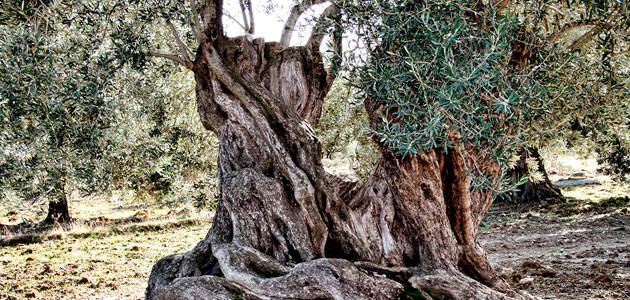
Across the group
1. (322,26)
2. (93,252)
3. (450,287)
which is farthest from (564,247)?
(93,252)

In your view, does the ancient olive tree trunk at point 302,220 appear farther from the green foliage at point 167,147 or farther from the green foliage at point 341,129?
the green foliage at point 341,129

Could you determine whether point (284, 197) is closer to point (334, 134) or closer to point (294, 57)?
point (294, 57)

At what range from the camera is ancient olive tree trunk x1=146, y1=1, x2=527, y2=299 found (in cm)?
484

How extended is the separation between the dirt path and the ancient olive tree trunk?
1907 millimetres

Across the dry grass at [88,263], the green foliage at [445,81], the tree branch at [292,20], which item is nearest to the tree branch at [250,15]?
the tree branch at [292,20]

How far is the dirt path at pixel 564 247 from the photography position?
22.6 ft

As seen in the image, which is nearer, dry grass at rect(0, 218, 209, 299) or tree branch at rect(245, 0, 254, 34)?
tree branch at rect(245, 0, 254, 34)

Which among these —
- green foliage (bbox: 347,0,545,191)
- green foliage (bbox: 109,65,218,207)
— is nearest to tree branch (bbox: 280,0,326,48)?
green foliage (bbox: 347,0,545,191)

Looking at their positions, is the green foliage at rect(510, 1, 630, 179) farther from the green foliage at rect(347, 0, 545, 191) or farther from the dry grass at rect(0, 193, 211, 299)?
the dry grass at rect(0, 193, 211, 299)

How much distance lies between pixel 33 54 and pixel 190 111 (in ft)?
17.5

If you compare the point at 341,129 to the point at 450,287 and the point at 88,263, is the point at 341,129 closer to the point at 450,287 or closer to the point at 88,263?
the point at 450,287

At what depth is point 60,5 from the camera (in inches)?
228

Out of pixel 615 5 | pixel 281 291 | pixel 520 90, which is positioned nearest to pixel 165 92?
pixel 281 291

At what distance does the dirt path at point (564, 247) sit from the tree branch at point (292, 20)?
540 centimetres
